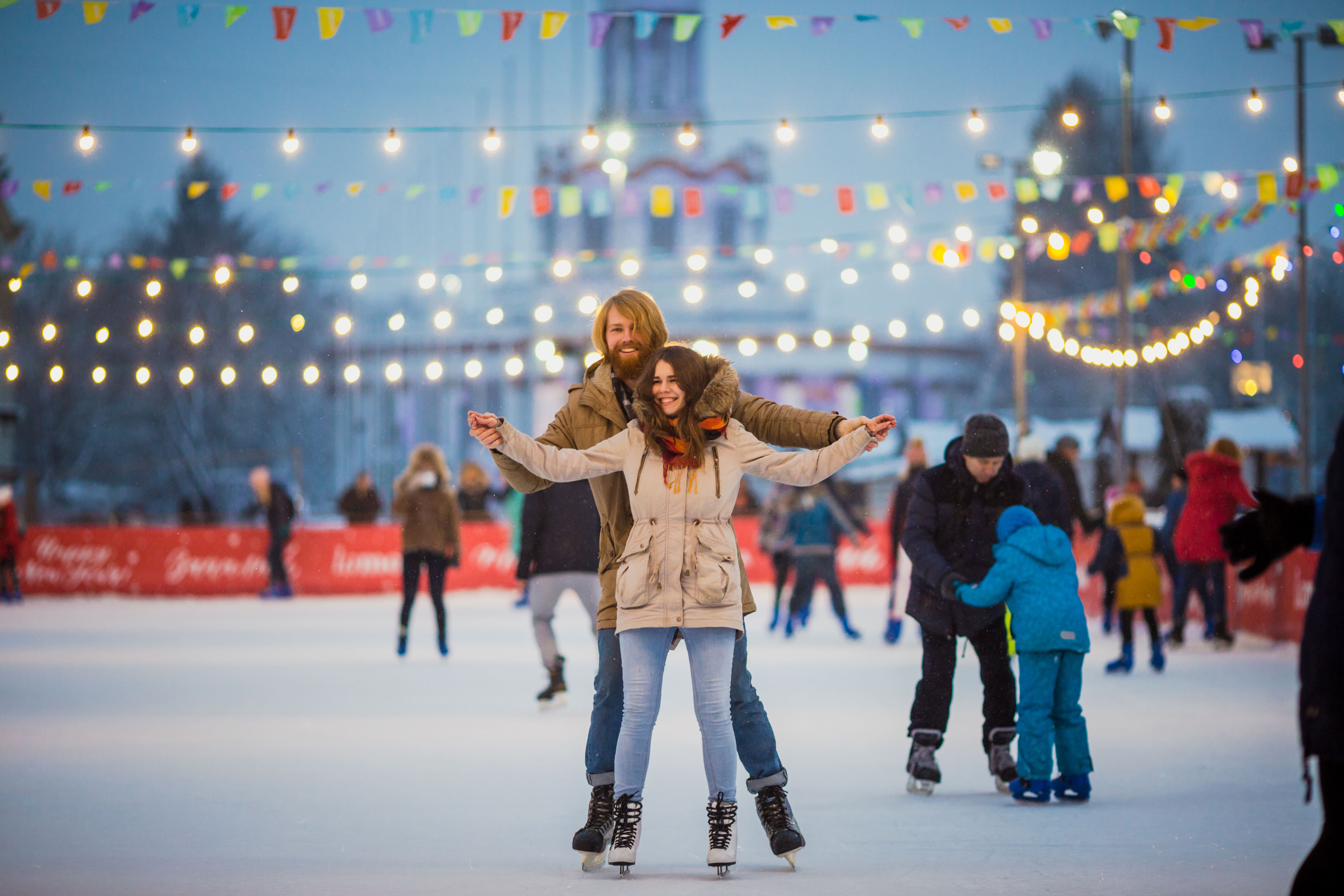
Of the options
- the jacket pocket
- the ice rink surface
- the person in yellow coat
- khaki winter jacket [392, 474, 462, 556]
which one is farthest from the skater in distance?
khaki winter jacket [392, 474, 462, 556]

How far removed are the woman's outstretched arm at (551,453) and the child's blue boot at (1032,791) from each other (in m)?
2.24

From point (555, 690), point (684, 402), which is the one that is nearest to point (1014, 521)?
point (684, 402)

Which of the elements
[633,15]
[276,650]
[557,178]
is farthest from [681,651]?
[557,178]

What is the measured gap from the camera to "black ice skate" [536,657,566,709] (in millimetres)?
9031

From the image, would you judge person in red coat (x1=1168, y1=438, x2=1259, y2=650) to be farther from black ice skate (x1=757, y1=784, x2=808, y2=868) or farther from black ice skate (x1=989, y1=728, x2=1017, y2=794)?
black ice skate (x1=757, y1=784, x2=808, y2=868)

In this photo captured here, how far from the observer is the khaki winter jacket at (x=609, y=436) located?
484cm

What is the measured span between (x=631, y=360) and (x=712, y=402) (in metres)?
0.37

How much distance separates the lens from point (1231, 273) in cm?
1923

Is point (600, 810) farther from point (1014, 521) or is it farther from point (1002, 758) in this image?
point (1014, 521)

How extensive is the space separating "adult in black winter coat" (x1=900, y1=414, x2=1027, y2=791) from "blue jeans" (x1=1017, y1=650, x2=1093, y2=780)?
187 millimetres

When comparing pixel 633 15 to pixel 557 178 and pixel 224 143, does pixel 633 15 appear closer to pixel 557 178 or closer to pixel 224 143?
pixel 224 143

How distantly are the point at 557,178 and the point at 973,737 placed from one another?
58298mm

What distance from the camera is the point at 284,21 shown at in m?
9.86

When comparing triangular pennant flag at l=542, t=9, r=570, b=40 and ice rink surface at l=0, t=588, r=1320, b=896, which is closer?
ice rink surface at l=0, t=588, r=1320, b=896
